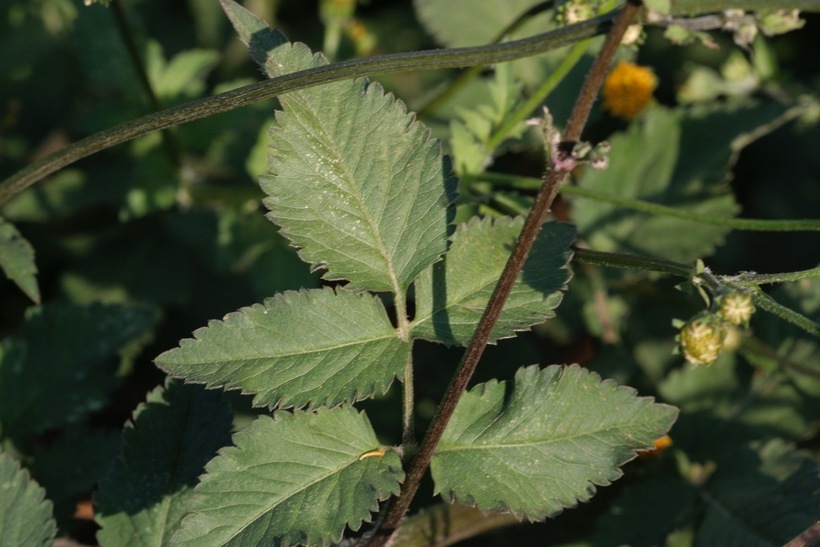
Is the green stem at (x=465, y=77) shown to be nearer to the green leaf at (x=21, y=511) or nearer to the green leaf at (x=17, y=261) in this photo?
the green leaf at (x=17, y=261)

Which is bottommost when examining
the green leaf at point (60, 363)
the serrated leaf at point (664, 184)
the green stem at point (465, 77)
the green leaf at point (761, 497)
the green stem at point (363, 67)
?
the green leaf at point (761, 497)

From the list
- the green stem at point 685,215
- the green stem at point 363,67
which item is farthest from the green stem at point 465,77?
the green stem at point 363,67

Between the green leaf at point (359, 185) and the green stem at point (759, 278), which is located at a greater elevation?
the green leaf at point (359, 185)

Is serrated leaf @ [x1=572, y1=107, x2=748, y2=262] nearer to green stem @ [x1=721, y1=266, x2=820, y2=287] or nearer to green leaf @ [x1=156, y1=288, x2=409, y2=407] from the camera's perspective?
green stem @ [x1=721, y1=266, x2=820, y2=287]

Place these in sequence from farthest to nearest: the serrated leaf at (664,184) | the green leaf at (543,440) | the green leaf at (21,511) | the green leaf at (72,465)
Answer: the serrated leaf at (664,184) → the green leaf at (72,465) → the green leaf at (21,511) → the green leaf at (543,440)

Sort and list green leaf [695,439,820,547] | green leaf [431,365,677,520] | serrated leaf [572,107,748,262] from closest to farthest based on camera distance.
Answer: green leaf [431,365,677,520] < green leaf [695,439,820,547] < serrated leaf [572,107,748,262]

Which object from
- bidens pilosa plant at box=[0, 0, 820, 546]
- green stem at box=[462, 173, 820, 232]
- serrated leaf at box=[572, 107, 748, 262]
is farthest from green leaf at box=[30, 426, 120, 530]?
serrated leaf at box=[572, 107, 748, 262]

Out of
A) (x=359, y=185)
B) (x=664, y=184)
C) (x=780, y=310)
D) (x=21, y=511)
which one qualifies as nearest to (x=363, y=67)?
(x=359, y=185)
